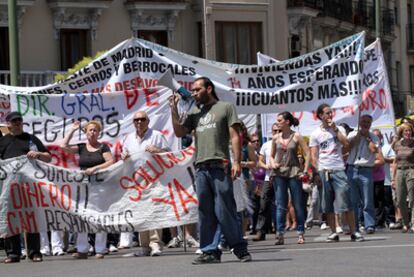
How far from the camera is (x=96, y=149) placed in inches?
641

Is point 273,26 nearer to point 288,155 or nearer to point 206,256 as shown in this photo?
point 288,155

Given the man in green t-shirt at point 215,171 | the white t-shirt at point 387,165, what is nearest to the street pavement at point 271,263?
the man in green t-shirt at point 215,171

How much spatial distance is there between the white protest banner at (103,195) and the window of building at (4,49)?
856 inches

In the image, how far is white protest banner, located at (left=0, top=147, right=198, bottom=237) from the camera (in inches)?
624

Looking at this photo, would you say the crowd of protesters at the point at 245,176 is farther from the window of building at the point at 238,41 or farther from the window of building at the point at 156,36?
the window of building at the point at 238,41

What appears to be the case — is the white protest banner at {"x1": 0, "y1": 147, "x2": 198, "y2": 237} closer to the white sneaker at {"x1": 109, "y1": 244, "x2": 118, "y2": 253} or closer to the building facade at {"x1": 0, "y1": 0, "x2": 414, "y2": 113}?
the white sneaker at {"x1": 109, "y1": 244, "x2": 118, "y2": 253}

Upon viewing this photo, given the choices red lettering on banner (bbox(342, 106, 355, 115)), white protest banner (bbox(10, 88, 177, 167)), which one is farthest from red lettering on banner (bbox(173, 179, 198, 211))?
red lettering on banner (bbox(342, 106, 355, 115))

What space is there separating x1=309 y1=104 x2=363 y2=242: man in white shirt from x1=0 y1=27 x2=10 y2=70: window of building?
68.4ft

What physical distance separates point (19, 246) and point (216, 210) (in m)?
3.15

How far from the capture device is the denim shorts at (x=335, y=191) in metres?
17.4

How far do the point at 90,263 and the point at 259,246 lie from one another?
332 cm

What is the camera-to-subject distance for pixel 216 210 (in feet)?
44.9

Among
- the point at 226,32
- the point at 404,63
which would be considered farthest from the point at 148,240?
the point at 404,63

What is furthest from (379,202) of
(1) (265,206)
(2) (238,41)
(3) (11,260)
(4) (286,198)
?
(2) (238,41)
